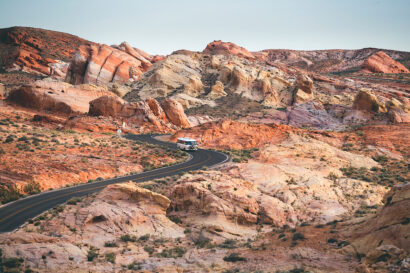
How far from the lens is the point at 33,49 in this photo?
138 metres

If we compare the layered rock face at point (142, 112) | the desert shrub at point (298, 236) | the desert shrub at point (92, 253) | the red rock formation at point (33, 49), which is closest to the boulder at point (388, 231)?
the desert shrub at point (298, 236)

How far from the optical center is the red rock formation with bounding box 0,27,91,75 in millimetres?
125750

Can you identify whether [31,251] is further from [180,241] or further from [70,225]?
[180,241]

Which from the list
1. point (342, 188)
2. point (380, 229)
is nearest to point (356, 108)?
point (342, 188)

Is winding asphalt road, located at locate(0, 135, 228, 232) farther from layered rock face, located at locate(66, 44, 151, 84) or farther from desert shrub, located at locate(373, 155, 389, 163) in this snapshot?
layered rock face, located at locate(66, 44, 151, 84)

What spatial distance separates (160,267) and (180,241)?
4.70m

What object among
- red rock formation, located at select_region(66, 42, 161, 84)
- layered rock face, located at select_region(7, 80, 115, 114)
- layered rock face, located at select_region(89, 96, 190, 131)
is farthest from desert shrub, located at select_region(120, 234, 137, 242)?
red rock formation, located at select_region(66, 42, 161, 84)

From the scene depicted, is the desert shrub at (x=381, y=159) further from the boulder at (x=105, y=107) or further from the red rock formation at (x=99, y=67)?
the red rock formation at (x=99, y=67)

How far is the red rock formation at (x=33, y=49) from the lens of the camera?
125750mm


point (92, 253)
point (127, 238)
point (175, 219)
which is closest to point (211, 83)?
point (175, 219)

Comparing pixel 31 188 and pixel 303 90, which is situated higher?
pixel 303 90

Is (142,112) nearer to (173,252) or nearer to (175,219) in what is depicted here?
(175,219)

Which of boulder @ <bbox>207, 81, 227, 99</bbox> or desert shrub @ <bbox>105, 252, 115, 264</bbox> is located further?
boulder @ <bbox>207, 81, 227, 99</bbox>

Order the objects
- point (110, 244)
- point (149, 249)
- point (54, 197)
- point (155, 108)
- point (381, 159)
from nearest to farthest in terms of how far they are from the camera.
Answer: point (149, 249) < point (110, 244) < point (54, 197) < point (381, 159) < point (155, 108)
